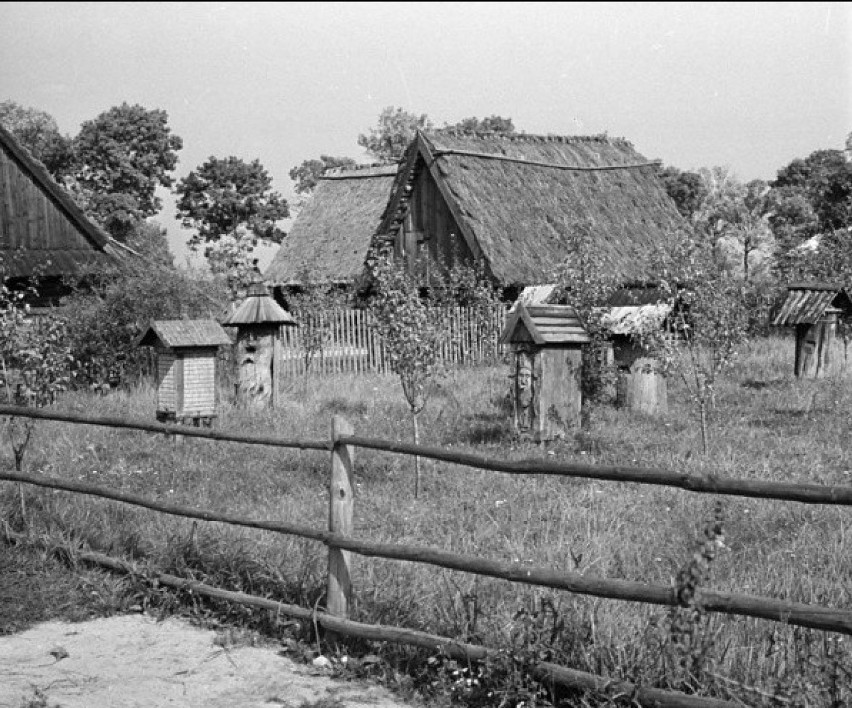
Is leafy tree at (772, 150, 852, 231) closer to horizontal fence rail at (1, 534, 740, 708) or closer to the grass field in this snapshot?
the grass field

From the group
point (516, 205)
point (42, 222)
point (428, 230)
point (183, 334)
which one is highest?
point (516, 205)

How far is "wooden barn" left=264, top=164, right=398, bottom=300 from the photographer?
30250 millimetres

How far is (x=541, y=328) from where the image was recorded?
1075 centimetres

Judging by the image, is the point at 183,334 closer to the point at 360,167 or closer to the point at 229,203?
the point at 360,167

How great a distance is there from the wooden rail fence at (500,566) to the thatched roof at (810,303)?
10.4 metres

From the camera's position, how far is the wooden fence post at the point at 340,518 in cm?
520

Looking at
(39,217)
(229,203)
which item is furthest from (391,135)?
(39,217)

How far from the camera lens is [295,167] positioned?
2336 inches

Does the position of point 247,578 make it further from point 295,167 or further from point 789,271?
point 295,167

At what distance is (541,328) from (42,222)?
1311 cm

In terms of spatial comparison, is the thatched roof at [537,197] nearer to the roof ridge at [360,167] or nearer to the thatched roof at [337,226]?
the thatched roof at [337,226]

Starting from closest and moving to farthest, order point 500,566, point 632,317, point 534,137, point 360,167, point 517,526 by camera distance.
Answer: point 500,566, point 517,526, point 632,317, point 534,137, point 360,167

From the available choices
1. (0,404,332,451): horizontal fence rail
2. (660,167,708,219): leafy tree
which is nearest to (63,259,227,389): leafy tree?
(0,404,332,451): horizontal fence rail

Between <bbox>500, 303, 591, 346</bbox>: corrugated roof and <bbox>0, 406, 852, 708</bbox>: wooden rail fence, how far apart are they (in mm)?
4933
